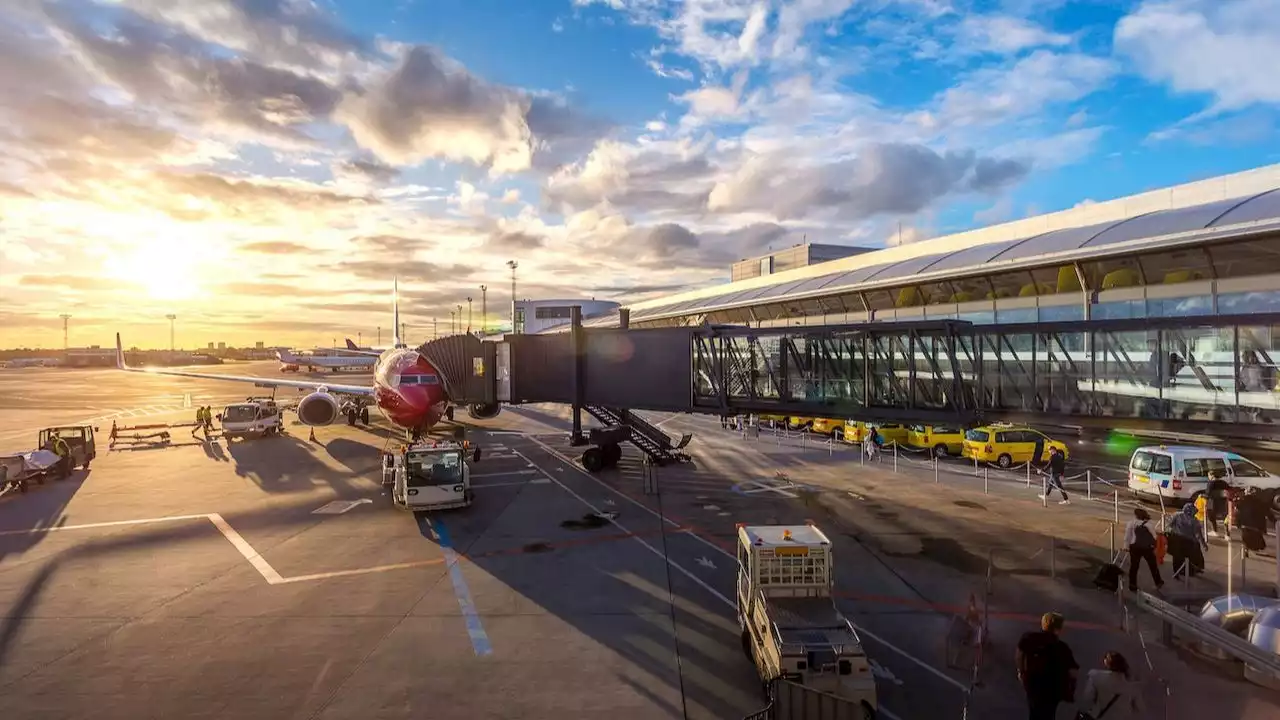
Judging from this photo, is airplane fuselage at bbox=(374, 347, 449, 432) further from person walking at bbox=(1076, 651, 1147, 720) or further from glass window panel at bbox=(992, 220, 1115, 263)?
glass window panel at bbox=(992, 220, 1115, 263)

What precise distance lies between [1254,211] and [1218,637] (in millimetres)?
24407

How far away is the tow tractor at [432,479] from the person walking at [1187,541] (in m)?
22.6

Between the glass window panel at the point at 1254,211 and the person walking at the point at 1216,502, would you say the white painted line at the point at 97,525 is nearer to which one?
the person walking at the point at 1216,502

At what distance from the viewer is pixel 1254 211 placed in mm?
25688

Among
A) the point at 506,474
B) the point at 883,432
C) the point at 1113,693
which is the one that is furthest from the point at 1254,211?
the point at 506,474

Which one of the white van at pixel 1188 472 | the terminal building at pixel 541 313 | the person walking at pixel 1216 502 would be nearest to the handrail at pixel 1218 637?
the person walking at pixel 1216 502

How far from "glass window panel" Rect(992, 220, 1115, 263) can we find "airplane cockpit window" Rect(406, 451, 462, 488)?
32373 mm

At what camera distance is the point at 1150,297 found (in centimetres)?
2980

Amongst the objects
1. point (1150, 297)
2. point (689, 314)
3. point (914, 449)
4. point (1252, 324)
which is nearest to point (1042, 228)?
point (1150, 297)

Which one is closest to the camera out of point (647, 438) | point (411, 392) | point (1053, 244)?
point (1053, 244)

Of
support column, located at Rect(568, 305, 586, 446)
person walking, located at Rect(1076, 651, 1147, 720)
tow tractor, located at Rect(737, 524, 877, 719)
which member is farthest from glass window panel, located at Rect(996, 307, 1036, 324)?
person walking, located at Rect(1076, 651, 1147, 720)

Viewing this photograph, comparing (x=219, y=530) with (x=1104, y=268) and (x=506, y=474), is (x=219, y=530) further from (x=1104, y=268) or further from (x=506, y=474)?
(x=1104, y=268)

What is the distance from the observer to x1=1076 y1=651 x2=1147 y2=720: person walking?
9.59m

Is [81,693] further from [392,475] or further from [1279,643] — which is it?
[1279,643]
